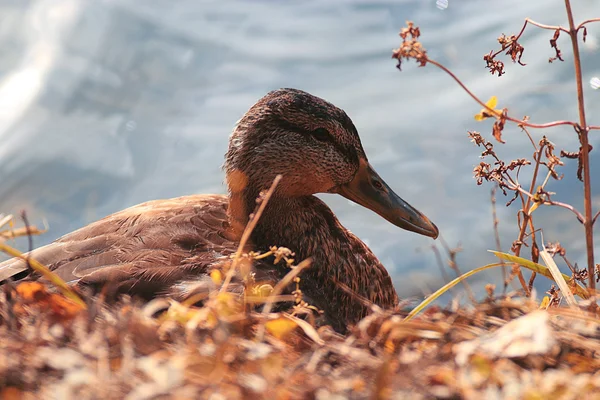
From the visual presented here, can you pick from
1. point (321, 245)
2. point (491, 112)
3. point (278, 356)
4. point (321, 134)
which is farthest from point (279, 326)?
point (321, 134)

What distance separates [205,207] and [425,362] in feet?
5.64

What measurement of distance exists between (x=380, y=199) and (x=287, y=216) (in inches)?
16.6

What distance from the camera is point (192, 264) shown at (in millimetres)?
2531

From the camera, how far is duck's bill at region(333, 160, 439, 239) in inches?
124

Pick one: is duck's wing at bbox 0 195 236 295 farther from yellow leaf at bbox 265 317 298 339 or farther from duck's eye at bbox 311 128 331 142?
yellow leaf at bbox 265 317 298 339

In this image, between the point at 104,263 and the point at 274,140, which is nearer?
the point at 104,263

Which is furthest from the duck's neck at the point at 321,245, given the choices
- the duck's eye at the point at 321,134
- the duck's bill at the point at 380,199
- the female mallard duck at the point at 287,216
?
the duck's eye at the point at 321,134

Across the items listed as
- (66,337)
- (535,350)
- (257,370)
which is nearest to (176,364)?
(257,370)

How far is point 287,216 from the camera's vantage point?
302 cm

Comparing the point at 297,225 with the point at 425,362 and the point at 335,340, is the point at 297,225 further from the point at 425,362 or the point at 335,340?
the point at 425,362

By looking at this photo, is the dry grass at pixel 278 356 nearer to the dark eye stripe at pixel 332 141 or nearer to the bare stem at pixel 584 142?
the bare stem at pixel 584 142

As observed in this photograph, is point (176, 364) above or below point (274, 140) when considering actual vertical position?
below

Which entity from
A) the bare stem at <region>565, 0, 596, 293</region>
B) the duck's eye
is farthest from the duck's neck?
the bare stem at <region>565, 0, 596, 293</region>

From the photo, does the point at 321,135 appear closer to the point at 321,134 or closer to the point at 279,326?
the point at 321,134
